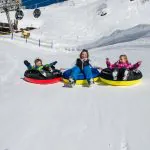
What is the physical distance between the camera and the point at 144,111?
1145cm

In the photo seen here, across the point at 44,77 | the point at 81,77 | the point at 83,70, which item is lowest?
the point at 44,77

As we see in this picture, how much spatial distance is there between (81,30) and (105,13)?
236 inches

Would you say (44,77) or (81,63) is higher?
(81,63)

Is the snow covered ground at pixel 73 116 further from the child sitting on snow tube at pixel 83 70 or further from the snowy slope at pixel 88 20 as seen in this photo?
the snowy slope at pixel 88 20

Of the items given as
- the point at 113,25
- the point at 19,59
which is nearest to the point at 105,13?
the point at 113,25

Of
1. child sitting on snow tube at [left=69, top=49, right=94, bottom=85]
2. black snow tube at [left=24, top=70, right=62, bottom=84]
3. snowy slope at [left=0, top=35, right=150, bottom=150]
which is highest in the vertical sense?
child sitting on snow tube at [left=69, top=49, right=94, bottom=85]

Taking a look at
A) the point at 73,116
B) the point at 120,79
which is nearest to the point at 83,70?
the point at 120,79

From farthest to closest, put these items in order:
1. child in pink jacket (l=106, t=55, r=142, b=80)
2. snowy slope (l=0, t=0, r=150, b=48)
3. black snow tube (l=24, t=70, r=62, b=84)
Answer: snowy slope (l=0, t=0, r=150, b=48), black snow tube (l=24, t=70, r=62, b=84), child in pink jacket (l=106, t=55, r=142, b=80)

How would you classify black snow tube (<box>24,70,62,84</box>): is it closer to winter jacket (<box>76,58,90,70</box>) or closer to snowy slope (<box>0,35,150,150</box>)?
snowy slope (<box>0,35,150,150</box>)

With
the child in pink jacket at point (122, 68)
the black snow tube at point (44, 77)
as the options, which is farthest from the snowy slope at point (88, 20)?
the child in pink jacket at point (122, 68)

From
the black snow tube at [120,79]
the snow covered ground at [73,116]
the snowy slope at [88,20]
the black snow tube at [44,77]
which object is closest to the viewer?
the snow covered ground at [73,116]

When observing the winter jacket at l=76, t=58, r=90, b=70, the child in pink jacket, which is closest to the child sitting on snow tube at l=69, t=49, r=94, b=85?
the winter jacket at l=76, t=58, r=90, b=70

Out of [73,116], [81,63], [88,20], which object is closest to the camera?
[73,116]

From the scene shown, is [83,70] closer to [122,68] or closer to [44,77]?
[122,68]
